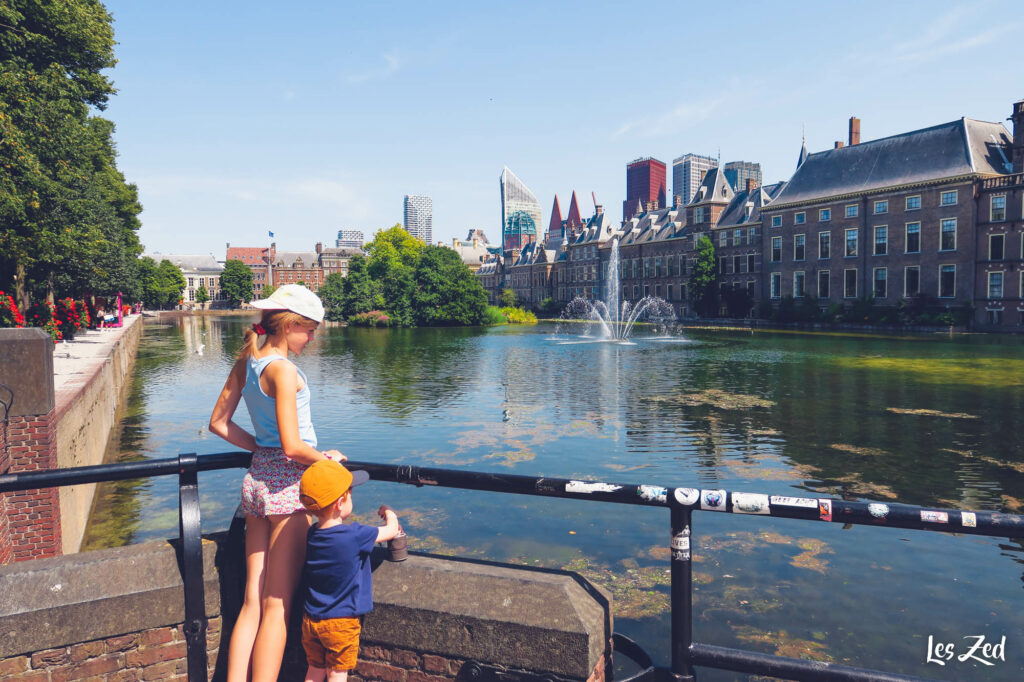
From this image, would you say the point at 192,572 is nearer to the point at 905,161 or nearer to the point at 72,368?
the point at 72,368

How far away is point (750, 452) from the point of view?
1288 centimetres

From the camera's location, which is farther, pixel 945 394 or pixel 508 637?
pixel 945 394

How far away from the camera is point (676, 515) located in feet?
8.59

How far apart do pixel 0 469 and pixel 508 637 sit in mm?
5831

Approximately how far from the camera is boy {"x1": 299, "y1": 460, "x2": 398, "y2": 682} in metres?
2.94

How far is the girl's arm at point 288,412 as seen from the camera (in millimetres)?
3088

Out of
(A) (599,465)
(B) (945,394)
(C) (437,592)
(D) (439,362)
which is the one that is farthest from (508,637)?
(D) (439,362)

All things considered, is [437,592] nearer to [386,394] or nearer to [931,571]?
[931,571]

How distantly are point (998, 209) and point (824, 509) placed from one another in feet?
183

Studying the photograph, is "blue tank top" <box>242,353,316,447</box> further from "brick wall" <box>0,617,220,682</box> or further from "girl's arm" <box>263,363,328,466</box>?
"brick wall" <box>0,617,220,682</box>

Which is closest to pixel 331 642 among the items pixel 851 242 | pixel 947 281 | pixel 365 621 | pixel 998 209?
pixel 365 621

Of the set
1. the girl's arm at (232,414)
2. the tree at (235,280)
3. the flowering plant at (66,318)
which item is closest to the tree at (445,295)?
the flowering plant at (66,318)

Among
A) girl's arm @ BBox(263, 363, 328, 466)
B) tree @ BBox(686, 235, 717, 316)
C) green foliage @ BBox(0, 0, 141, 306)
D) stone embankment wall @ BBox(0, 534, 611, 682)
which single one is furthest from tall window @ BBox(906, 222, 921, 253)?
girl's arm @ BBox(263, 363, 328, 466)

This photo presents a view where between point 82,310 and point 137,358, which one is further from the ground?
point 82,310
